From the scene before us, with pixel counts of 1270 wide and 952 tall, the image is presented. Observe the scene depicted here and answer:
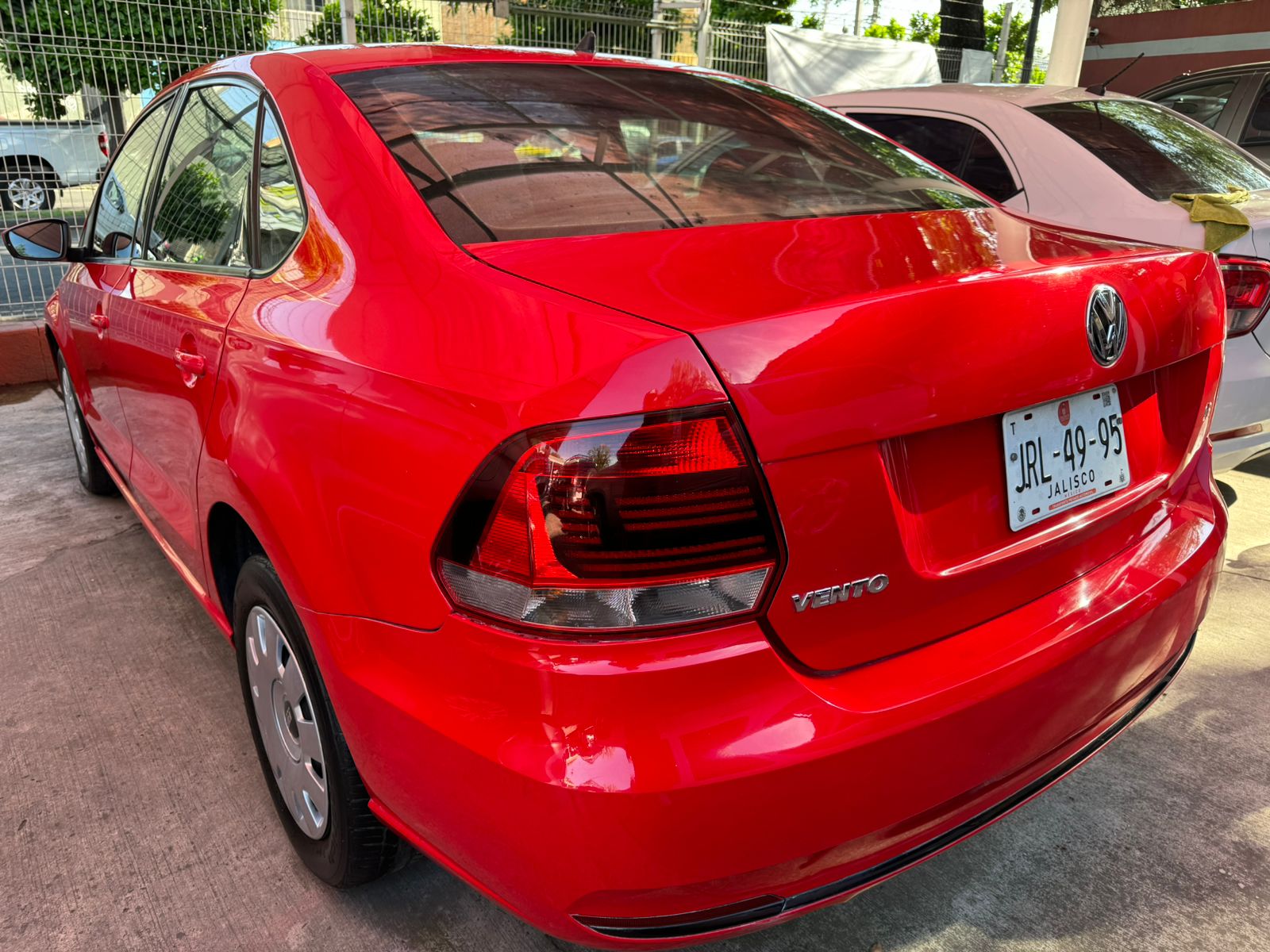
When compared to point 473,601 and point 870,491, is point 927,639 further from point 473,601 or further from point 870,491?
point 473,601

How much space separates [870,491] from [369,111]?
1158mm

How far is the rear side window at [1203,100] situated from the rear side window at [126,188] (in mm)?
6459

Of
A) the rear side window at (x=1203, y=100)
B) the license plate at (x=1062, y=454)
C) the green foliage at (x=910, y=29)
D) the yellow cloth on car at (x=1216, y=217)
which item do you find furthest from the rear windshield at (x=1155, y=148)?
the green foliage at (x=910, y=29)

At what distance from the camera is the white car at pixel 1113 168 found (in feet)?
10.3

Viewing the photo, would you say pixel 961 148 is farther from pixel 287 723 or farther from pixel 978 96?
pixel 287 723

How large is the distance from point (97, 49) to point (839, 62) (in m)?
9.41

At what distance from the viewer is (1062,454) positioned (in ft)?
5.13

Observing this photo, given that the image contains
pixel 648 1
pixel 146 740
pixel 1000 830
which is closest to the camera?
pixel 1000 830

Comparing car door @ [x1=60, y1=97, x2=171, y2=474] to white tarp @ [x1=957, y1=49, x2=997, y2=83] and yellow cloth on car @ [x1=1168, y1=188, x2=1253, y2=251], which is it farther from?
white tarp @ [x1=957, y1=49, x2=997, y2=83]

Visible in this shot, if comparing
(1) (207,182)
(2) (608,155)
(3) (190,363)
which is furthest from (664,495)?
(1) (207,182)

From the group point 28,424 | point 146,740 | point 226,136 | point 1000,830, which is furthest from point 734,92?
point 28,424

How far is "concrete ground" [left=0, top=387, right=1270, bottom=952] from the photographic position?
1.84 metres

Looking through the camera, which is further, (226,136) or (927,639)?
(226,136)

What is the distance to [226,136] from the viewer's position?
2.28 metres
